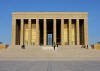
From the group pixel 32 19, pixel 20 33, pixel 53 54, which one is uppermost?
pixel 32 19

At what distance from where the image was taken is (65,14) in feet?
174

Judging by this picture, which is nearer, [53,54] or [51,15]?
[53,54]

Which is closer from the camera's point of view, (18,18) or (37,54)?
(37,54)

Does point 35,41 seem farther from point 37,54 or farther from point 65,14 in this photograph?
point 37,54

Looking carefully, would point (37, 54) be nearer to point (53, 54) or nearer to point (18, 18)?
point (53, 54)

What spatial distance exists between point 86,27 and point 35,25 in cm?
1471

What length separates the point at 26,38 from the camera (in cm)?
5766

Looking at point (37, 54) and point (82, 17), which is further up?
point (82, 17)

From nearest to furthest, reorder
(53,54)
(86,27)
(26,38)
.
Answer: (53,54) → (86,27) → (26,38)

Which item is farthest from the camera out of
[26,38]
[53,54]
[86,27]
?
[26,38]

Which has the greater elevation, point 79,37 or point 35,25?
point 35,25

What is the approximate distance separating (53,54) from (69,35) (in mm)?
21955

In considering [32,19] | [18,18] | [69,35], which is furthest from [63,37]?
[18,18]

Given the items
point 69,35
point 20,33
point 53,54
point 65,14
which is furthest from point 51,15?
point 53,54
